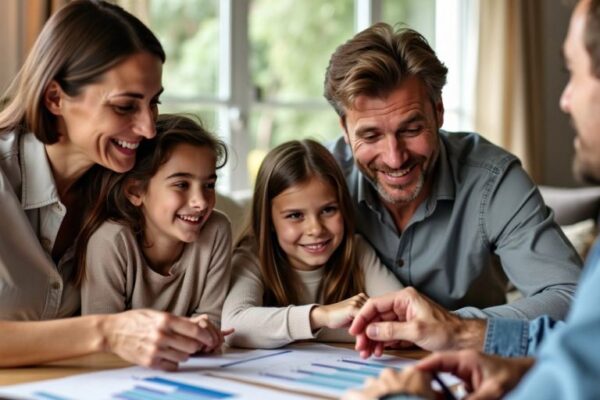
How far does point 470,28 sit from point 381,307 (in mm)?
3860

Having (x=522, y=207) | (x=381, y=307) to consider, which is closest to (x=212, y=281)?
(x=381, y=307)

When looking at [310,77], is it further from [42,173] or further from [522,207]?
[42,173]

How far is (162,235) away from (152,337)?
0.52 m

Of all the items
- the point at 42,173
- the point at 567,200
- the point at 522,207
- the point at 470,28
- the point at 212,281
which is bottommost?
the point at 567,200

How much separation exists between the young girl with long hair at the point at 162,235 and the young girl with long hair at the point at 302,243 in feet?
0.32

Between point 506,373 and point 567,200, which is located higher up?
point 506,373

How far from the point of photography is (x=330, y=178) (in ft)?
6.65

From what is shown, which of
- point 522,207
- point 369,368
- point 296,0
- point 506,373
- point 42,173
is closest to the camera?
point 506,373

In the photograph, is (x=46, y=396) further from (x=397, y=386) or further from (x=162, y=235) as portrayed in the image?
(x=162, y=235)

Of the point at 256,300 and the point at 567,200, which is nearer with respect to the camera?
the point at 256,300

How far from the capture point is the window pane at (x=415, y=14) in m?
5.03

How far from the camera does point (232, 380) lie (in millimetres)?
1358

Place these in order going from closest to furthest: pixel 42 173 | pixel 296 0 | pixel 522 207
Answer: pixel 42 173 < pixel 522 207 < pixel 296 0

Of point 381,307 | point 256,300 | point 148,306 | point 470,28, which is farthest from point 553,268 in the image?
point 470,28
